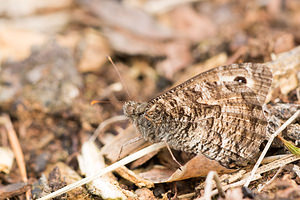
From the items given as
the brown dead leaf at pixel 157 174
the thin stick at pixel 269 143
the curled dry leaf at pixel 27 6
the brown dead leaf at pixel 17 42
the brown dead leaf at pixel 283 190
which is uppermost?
the curled dry leaf at pixel 27 6

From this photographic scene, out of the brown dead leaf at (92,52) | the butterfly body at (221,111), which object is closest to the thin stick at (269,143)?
the butterfly body at (221,111)

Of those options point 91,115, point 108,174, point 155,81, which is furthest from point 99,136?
point 155,81

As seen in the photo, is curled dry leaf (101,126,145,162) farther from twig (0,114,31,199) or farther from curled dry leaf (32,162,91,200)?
twig (0,114,31,199)

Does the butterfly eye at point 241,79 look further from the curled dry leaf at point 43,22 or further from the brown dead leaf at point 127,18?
the curled dry leaf at point 43,22

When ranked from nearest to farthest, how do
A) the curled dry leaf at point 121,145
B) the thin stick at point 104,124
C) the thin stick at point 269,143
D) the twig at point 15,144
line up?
the thin stick at point 269,143
the curled dry leaf at point 121,145
the twig at point 15,144
the thin stick at point 104,124

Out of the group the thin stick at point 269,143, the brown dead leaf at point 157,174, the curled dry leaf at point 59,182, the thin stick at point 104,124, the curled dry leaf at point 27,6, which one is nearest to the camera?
the thin stick at point 269,143

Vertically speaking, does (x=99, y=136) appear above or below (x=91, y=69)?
below

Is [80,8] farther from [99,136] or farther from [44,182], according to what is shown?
[44,182]

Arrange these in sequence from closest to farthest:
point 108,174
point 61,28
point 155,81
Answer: point 108,174, point 155,81, point 61,28
